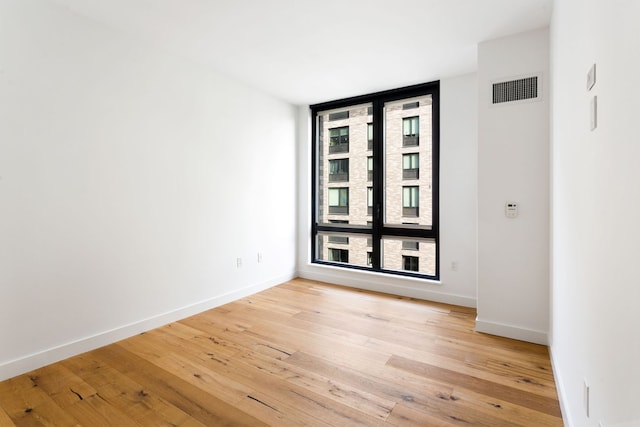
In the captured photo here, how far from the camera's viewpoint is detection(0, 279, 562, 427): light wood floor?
1777 mm

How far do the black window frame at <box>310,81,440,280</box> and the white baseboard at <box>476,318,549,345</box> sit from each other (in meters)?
1.07

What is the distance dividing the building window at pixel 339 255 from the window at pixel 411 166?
4.66ft

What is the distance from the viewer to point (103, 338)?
2631 mm

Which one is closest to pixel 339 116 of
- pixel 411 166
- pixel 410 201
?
pixel 411 166

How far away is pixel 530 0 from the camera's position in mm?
2283

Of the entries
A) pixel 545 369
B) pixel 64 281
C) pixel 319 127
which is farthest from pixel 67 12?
pixel 545 369

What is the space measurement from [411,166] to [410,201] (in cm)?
46

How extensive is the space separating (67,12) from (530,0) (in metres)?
3.43

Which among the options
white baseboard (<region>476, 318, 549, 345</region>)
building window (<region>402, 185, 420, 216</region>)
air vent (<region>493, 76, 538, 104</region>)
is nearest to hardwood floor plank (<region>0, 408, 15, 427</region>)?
white baseboard (<region>476, 318, 549, 345</region>)

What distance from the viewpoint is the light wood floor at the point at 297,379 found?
1777 mm

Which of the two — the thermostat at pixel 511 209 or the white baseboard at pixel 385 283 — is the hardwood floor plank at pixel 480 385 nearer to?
the thermostat at pixel 511 209

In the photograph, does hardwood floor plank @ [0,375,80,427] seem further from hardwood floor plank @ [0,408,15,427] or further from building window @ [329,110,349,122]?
building window @ [329,110,349,122]

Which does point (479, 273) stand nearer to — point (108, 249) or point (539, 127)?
point (539, 127)

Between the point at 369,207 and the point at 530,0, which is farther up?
the point at 530,0
